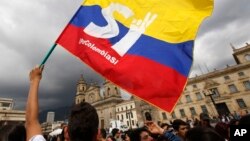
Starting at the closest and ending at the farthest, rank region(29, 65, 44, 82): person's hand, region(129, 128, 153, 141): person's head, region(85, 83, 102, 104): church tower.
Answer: region(29, 65, 44, 82): person's hand < region(129, 128, 153, 141): person's head < region(85, 83, 102, 104): church tower

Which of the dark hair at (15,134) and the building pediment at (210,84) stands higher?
the building pediment at (210,84)

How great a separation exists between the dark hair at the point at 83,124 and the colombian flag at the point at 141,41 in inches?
56.7

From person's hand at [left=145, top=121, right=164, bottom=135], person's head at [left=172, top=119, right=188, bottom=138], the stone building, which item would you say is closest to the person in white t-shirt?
person's hand at [left=145, top=121, right=164, bottom=135]

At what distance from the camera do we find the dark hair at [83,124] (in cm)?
155

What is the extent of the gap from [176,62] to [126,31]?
3.81 ft

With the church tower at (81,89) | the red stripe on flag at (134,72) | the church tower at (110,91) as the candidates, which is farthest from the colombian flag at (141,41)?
the church tower at (81,89)

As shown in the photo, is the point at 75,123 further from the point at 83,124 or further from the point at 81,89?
the point at 81,89

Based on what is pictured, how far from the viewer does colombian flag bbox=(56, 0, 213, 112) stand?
308 centimetres

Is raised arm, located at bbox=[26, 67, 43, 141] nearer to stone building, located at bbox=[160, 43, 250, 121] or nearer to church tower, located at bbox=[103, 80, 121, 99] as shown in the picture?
stone building, located at bbox=[160, 43, 250, 121]

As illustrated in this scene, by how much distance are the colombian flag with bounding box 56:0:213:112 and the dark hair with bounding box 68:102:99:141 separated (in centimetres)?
144

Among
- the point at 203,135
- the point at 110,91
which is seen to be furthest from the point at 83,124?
the point at 110,91

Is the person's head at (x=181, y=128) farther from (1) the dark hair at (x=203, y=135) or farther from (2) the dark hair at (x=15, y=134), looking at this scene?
(2) the dark hair at (x=15, y=134)

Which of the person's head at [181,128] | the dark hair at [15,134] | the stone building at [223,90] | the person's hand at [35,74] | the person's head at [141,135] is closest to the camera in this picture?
the person's hand at [35,74]

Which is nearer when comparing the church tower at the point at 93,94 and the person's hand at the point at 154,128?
the person's hand at the point at 154,128
